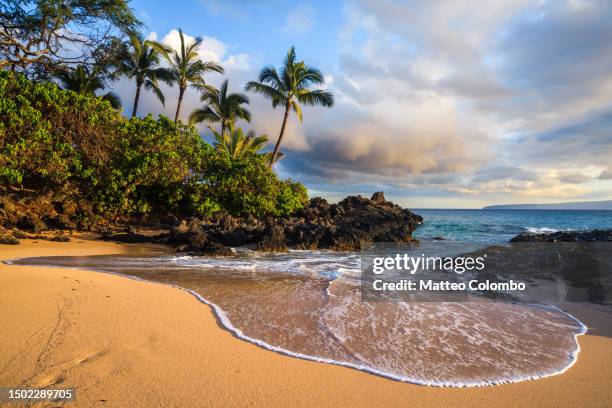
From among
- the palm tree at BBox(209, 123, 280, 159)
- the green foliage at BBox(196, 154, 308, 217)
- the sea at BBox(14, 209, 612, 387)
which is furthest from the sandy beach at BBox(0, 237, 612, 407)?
the palm tree at BBox(209, 123, 280, 159)

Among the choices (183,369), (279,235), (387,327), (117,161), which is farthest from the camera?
(117,161)

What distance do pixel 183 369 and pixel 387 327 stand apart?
2.81m

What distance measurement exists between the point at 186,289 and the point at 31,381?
143 inches

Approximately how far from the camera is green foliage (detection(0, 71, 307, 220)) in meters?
11.1

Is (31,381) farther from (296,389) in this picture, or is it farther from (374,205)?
(374,205)

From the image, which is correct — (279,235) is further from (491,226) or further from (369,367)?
(491,226)

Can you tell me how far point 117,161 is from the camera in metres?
15.0

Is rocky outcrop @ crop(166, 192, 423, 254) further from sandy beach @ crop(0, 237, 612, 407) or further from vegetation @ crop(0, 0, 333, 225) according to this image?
sandy beach @ crop(0, 237, 612, 407)

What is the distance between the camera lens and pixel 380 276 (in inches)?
346

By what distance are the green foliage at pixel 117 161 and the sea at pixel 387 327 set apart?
5.50 m

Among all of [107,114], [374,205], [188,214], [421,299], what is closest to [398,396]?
[421,299]

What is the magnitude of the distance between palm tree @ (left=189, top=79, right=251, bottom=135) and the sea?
21.2 m

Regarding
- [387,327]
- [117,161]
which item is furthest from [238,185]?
[387,327]

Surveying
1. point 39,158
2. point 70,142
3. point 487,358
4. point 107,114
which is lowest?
point 487,358
